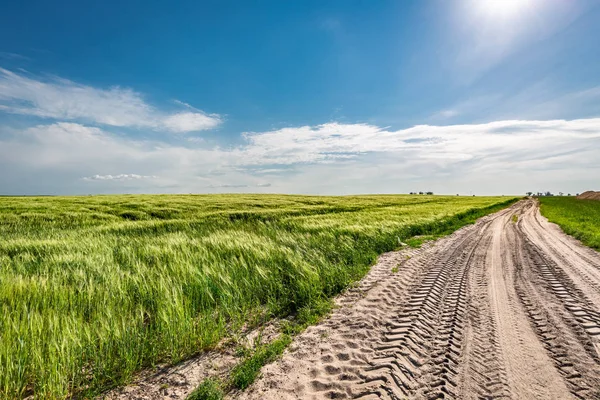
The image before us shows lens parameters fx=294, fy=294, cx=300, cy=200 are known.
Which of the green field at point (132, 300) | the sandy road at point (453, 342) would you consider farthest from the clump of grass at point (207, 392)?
the green field at point (132, 300)

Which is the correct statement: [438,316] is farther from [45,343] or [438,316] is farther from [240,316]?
[45,343]

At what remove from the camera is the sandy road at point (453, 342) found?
3.56 meters

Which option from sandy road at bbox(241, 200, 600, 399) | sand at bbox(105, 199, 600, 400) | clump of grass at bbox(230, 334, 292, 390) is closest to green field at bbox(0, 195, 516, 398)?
sand at bbox(105, 199, 600, 400)

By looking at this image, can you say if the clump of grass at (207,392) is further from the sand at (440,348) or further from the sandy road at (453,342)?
the sandy road at (453,342)

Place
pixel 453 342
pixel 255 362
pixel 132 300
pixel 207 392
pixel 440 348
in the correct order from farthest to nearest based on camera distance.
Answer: pixel 132 300 < pixel 453 342 < pixel 440 348 < pixel 255 362 < pixel 207 392

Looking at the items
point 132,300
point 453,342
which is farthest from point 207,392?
point 453,342

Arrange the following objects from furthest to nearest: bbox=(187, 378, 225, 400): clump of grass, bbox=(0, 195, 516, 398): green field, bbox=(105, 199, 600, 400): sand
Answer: bbox=(0, 195, 516, 398): green field, bbox=(105, 199, 600, 400): sand, bbox=(187, 378, 225, 400): clump of grass

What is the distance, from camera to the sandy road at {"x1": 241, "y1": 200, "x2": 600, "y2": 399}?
3.56 m

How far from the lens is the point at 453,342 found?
452 cm

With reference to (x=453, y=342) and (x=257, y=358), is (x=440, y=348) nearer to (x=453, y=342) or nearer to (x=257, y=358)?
(x=453, y=342)

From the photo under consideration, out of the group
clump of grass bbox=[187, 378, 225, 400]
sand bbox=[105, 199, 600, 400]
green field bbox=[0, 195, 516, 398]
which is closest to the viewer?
clump of grass bbox=[187, 378, 225, 400]

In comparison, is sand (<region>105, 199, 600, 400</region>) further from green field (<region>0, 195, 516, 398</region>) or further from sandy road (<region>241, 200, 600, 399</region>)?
green field (<region>0, 195, 516, 398</region>)

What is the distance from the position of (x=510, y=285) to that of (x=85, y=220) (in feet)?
81.4

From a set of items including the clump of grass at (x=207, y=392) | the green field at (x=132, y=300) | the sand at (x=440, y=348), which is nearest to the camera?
the clump of grass at (x=207, y=392)
